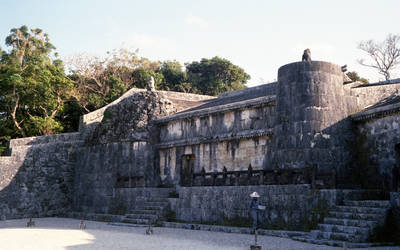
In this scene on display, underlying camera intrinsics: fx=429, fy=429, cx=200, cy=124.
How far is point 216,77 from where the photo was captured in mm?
47781

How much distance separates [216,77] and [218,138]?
27.8 meters

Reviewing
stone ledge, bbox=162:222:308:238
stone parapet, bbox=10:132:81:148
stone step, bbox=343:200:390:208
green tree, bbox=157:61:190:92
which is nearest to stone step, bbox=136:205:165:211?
stone ledge, bbox=162:222:308:238

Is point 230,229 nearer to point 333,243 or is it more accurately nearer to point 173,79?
point 333,243

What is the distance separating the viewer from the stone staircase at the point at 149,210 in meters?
18.7

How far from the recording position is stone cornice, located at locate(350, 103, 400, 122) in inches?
563

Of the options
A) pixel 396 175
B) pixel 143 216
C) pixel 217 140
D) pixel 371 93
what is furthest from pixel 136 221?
pixel 371 93

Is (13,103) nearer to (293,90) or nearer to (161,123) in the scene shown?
(161,123)

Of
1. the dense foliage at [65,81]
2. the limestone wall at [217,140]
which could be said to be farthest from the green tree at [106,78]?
the limestone wall at [217,140]

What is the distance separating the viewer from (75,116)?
37.9 m

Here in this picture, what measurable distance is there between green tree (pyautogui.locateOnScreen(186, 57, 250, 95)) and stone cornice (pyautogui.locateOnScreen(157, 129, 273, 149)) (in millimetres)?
24124

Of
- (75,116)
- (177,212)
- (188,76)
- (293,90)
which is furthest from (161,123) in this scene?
(188,76)

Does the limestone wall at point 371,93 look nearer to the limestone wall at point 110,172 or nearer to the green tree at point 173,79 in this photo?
the limestone wall at point 110,172

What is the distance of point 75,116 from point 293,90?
26.5m

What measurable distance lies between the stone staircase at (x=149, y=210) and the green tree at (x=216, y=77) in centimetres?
2743
